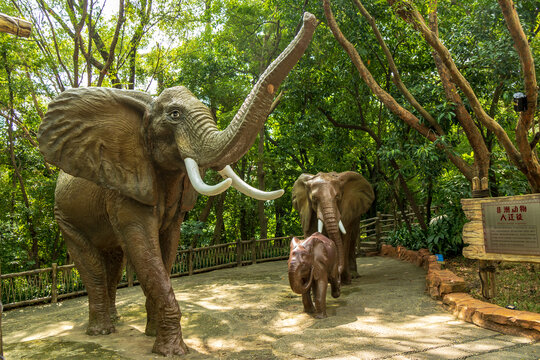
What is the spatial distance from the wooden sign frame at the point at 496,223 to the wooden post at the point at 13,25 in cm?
537

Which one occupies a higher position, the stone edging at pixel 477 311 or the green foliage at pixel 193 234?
the green foliage at pixel 193 234

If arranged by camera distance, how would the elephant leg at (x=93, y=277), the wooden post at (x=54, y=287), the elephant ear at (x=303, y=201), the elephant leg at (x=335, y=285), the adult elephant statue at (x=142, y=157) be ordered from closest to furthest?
the adult elephant statue at (x=142, y=157), the elephant leg at (x=93, y=277), the elephant leg at (x=335, y=285), the elephant ear at (x=303, y=201), the wooden post at (x=54, y=287)

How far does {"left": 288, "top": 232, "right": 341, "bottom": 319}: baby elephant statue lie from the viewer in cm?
561

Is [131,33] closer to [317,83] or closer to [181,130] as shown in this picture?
[317,83]

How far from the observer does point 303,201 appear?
8484 mm

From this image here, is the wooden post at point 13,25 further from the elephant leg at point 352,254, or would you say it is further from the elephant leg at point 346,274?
the elephant leg at point 352,254

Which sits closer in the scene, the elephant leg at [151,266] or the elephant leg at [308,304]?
the elephant leg at [151,266]

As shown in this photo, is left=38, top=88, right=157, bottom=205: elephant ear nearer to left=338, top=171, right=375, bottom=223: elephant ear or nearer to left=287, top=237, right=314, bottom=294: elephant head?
left=287, top=237, right=314, bottom=294: elephant head

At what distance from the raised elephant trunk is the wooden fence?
1.96 metres

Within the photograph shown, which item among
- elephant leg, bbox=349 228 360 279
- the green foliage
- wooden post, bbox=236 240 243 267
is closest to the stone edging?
elephant leg, bbox=349 228 360 279

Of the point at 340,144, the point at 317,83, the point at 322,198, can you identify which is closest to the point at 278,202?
the point at 340,144

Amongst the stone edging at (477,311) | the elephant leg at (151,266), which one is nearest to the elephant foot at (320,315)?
the stone edging at (477,311)

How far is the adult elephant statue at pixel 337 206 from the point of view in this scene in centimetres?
725

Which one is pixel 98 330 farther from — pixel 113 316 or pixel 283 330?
pixel 283 330
